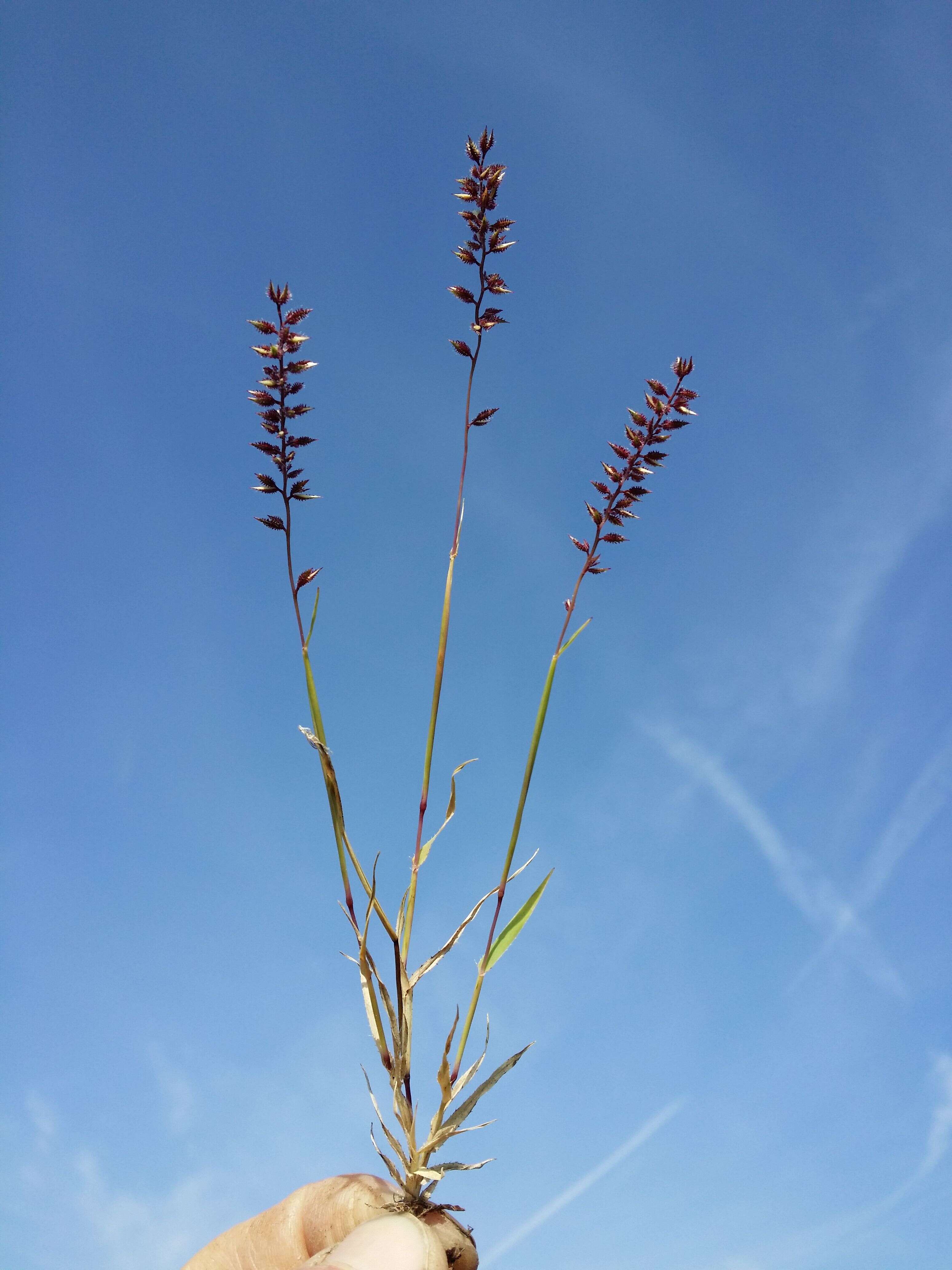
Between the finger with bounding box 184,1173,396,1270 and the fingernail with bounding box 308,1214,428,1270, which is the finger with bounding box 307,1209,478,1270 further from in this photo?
the finger with bounding box 184,1173,396,1270

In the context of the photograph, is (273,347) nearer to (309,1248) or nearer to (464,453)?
(464,453)

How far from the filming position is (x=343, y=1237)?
1878mm

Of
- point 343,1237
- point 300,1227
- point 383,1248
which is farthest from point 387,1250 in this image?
point 300,1227

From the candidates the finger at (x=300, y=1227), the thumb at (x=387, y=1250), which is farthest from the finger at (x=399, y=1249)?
the finger at (x=300, y=1227)

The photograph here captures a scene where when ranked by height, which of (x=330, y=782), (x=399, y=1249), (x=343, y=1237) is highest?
(x=330, y=782)

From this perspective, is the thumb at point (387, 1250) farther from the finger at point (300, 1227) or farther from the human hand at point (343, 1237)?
the finger at point (300, 1227)

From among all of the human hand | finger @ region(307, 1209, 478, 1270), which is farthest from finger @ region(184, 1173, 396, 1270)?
finger @ region(307, 1209, 478, 1270)

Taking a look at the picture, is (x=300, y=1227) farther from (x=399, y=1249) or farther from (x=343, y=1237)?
(x=399, y=1249)

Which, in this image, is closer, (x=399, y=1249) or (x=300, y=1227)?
(x=399, y=1249)

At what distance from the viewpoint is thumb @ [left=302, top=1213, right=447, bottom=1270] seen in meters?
1.43

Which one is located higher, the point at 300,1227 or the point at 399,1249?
the point at 300,1227

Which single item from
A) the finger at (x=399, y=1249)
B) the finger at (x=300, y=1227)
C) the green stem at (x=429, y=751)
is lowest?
the finger at (x=399, y=1249)

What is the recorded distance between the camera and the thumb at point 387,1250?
1.43m

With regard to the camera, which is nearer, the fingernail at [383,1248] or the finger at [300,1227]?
the fingernail at [383,1248]
